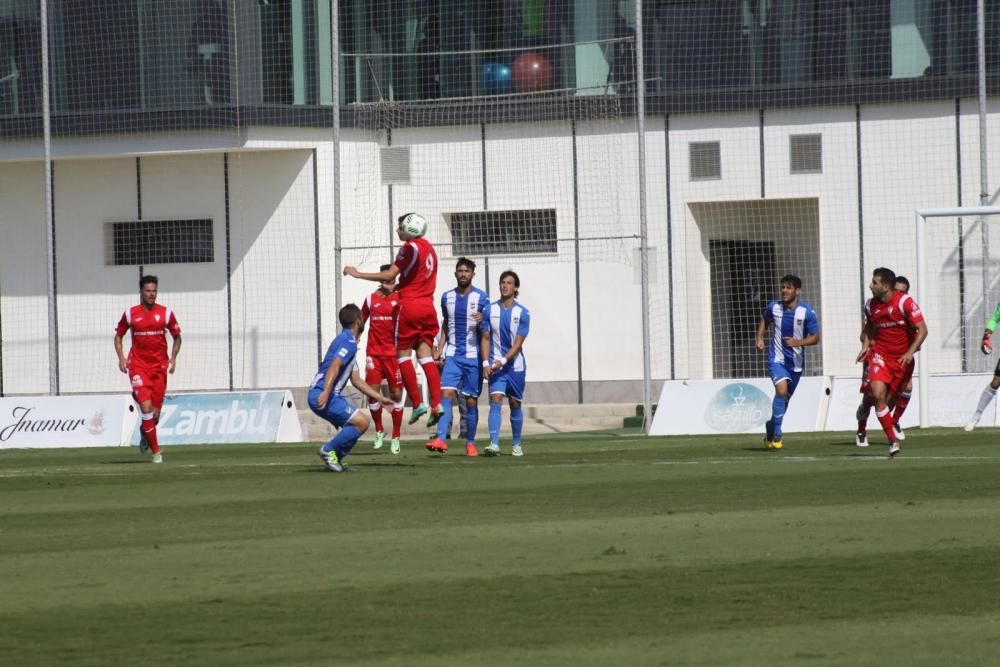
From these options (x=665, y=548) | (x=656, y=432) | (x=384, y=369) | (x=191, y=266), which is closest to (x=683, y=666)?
(x=665, y=548)

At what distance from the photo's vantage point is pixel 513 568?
8.07m

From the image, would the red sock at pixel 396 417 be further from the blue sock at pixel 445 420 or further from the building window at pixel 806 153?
the building window at pixel 806 153

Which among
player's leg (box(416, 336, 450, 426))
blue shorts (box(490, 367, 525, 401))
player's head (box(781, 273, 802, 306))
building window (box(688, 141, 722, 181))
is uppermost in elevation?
building window (box(688, 141, 722, 181))

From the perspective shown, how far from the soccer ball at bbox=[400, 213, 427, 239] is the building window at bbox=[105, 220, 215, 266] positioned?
1495cm

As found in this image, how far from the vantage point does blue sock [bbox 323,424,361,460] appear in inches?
551

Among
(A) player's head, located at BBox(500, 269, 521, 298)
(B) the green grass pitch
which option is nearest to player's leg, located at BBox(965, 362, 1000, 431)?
(B) the green grass pitch

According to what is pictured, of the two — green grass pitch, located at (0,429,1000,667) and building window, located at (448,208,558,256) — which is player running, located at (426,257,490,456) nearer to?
A: green grass pitch, located at (0,429,1000,667)

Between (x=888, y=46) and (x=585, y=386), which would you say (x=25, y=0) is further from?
(x=888, y=46)

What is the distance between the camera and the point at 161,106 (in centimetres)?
2842

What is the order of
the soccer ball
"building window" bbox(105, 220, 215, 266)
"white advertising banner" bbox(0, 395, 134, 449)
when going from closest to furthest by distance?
the soccer ball, "white advertising banner" bbox(0, 395, 134, 449), "building window" bbox(105, 220, 215, 266)

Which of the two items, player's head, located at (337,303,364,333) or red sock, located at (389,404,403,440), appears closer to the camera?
player's head, located at (337,303,364,333)

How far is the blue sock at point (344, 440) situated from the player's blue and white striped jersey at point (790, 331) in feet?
20.0

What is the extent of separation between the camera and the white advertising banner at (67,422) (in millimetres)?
23062

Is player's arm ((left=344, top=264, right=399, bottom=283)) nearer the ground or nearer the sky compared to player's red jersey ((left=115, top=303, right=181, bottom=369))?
nearer the sky
